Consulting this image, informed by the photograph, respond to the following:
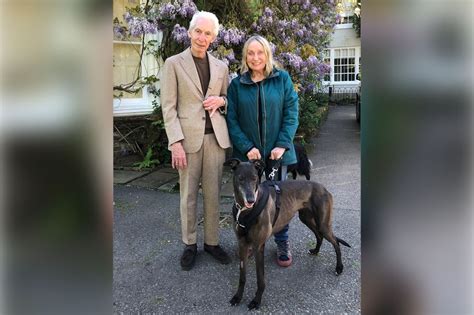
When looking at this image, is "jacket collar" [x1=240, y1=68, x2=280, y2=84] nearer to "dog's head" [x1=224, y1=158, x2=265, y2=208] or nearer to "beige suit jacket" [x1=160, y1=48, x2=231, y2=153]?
"beige suit jacket" [x1=160, y1=48, x2=231, y2=153]

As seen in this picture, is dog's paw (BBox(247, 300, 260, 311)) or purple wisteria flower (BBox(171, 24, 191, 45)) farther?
purple wisteria flower (BBox(171, 24, 191, 45))

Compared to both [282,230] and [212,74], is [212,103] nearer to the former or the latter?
[212,74]

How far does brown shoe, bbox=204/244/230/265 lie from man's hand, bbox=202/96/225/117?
135 centimetres

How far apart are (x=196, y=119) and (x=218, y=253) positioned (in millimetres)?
1347

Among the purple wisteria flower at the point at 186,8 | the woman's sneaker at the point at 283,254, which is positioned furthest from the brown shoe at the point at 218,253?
the purple wisteria flower at the point at 186,8

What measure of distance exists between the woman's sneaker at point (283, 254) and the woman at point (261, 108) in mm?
789

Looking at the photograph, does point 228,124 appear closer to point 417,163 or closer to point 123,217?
point 123,217

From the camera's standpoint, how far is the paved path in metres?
3.29

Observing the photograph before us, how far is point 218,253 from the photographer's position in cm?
410

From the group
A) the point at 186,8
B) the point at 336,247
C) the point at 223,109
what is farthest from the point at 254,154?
the point at 186,8

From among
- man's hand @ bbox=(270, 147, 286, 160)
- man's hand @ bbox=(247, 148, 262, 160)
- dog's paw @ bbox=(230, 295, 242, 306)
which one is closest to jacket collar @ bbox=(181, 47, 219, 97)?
man's hand @ bbox=(247, 148, 262, 160)

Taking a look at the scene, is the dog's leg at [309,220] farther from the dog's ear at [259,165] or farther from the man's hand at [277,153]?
the dog's ear at [259,165]

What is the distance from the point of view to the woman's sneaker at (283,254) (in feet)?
13.1

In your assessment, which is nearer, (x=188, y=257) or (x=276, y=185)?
(x=276, y=185)
